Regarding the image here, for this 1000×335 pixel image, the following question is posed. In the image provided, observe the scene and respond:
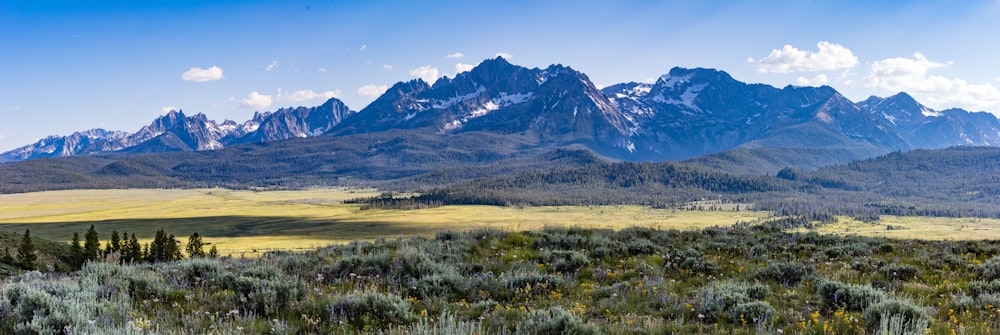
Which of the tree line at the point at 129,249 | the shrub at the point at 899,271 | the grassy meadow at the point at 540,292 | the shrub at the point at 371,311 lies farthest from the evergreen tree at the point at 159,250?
the shrub at the point at 899,271

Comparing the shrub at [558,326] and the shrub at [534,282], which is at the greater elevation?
the shrub at [558,326]

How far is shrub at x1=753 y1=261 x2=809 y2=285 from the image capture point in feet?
41.8

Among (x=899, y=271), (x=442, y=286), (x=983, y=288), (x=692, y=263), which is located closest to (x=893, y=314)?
(x=983, y=288)

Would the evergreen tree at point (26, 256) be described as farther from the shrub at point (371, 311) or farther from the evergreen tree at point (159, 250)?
the shrub at point (371, 311)

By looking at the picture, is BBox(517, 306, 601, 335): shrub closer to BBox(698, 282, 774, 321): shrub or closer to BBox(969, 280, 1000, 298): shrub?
BBox(698, 282, 774, 321): shrub

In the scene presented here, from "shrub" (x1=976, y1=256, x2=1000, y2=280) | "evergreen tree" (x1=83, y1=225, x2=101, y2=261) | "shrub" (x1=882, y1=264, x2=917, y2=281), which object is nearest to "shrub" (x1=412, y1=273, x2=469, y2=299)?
"shrub" (x1=882, y1=264, x2=917, y2=281)

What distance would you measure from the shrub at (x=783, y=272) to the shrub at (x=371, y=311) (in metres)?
9.14

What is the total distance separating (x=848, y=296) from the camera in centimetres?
979

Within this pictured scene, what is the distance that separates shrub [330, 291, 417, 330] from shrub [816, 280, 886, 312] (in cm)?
780

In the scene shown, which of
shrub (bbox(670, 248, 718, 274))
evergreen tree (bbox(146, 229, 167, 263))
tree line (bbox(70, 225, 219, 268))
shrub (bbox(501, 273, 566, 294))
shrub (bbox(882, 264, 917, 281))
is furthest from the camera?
evergreen tree (bbox(146, 229, 167, 263))

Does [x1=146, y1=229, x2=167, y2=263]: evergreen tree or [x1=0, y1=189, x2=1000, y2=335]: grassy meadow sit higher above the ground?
[x1=0, y1=189, x2=1000, y2=335]: grassy meadow

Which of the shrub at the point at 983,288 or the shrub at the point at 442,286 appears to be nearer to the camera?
the shrub at the point at 983,288

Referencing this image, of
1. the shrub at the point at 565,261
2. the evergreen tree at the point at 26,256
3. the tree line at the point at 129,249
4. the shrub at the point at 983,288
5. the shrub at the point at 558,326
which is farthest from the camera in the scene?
the tree line at the point at 129,249

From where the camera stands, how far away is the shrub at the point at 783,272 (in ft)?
41.8
